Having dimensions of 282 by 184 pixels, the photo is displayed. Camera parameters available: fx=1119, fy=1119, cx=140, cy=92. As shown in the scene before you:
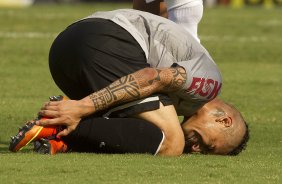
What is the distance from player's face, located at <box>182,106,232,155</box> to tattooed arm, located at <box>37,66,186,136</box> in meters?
0.31

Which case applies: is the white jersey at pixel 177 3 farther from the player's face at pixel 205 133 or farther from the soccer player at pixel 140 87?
the player's face at pixel 205 133

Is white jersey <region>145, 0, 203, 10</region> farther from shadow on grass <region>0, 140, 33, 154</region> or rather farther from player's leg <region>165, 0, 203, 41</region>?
shadow on grass <region>0, 140, 33, 154</region>

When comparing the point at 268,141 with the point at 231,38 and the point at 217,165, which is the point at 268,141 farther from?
the point at 231,38

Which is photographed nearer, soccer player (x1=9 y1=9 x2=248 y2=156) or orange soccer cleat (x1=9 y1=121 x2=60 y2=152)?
orange soccer cleat (x1=9 y1=121 x2=60 y2=152)

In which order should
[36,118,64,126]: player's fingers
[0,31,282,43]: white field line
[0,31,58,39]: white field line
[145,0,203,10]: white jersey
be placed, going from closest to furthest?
1. [36,118,64,126]: player's fingers
2. [145,0,203,10]: white jersey
3. [0,31,58,39]: white field line
4. [0,31,282,43]: white field line

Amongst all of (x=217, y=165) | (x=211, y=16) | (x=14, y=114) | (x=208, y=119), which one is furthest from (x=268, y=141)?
(x=211, y=16)

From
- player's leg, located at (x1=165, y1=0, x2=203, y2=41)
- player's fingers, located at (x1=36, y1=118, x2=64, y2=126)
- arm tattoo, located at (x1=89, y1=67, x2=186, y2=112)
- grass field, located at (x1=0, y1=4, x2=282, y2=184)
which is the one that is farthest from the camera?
player's leg, located at (x1=165, y1=0, x2=203, y2=41)

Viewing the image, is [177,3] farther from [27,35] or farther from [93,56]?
[27,35]

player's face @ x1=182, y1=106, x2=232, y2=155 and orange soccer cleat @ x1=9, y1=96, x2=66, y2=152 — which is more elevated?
orange soccer cleat @ x1=9, y1=96, x2=66, y2=152

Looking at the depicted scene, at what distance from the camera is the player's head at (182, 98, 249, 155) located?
7.21 metres

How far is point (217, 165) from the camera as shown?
6.58 metres

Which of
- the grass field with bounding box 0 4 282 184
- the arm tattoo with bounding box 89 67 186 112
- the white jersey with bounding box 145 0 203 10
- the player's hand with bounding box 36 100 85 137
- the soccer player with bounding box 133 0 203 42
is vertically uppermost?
the arm tattoo with bounding box 89 67 186 112

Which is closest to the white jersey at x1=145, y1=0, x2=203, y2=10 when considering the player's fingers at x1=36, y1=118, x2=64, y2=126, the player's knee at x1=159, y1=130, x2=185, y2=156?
the player's knee at x1=159, y1=130, x2=185, y2=156

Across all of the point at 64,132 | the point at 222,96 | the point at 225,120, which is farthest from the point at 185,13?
the point at 222,96
